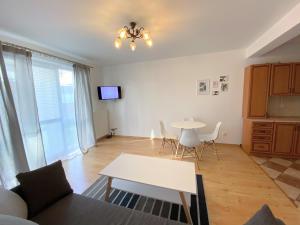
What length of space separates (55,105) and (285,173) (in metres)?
4.61

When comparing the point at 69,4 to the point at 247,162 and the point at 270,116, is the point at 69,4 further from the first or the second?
the point at 270,116

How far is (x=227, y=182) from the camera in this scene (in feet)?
7.68

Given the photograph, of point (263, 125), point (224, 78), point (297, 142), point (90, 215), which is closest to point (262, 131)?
point (263, 125)

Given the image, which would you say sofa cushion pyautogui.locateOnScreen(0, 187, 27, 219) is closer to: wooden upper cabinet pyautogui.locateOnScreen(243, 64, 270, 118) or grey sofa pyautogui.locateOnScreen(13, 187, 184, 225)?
grey sofa pyautogui.locateOnScreen(13, 187, 184, 225)

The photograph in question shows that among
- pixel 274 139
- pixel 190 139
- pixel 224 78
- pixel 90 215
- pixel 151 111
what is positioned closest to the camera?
pixel 90 215

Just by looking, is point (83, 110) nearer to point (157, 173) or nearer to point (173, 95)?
point (173, 95)

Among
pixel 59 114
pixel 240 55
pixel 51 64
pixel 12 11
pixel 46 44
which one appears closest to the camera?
pixel 12 11

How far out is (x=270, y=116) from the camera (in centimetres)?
345

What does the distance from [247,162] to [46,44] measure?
4.60 meters

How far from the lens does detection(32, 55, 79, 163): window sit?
2.92m

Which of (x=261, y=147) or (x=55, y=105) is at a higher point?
(x=55, y=105)

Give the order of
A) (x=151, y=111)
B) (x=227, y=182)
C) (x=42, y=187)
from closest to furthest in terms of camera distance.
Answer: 1. (x=42, y=187)
2. (x=227, y=182)
3. (x=151, y=111)

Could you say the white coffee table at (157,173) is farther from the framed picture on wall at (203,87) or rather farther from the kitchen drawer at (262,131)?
the framed picture on wall at (203,87)

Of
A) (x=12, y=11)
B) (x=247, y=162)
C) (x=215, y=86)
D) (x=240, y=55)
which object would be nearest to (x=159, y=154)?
(x=247, y=162)
